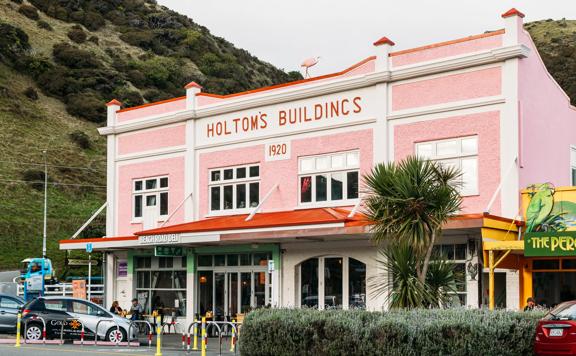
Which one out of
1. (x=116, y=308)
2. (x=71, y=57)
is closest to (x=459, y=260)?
(x=116, y=308)

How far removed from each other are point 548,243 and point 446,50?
7.62 metres

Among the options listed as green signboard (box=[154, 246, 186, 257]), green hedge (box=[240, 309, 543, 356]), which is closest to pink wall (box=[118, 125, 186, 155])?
green signboard (box=[154, 246, 186, 257])

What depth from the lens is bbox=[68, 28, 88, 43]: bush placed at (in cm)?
9256

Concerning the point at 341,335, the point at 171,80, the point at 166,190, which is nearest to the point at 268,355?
the point at 341,335

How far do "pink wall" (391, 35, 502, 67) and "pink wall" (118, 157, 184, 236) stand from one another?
33.7ft

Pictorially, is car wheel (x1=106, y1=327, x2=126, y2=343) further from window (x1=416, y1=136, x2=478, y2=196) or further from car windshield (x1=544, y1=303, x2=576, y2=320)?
car windshield (x1=544, y1=303, x2=576, y2=320)

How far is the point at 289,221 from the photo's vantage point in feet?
89.9

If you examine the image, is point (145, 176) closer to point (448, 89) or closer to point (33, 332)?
point (33, 332)

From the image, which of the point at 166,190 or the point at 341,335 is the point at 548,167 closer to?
the point at 341,335

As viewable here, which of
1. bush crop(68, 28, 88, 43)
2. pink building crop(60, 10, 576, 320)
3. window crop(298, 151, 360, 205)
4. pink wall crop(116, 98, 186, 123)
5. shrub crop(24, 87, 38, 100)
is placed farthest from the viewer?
bush crop(68, 28, 88, 43)

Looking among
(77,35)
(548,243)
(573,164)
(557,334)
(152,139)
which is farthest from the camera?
(77,35)

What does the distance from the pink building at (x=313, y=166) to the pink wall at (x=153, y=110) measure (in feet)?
0.18

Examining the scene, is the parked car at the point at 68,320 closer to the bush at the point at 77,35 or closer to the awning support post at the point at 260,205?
the awning support post at the point at 260,205

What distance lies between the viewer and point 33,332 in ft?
88.9
